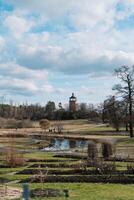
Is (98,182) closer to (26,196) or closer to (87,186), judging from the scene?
(87,186)

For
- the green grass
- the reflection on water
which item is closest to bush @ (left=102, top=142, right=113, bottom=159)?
the reflection on water

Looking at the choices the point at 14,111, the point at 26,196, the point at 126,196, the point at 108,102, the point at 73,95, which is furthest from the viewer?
the point at 14,111

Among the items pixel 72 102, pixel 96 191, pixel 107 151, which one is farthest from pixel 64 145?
pixel 72 102

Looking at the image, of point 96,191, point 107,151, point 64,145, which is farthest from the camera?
point 64,145

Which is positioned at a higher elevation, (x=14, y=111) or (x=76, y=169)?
(x=14, y=111)

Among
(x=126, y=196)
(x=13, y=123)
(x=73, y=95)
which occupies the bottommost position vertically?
(x=126, y=196)

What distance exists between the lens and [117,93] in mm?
68125

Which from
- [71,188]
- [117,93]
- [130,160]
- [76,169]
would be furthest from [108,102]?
[71,188]

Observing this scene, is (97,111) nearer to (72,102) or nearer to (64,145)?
(72,102)

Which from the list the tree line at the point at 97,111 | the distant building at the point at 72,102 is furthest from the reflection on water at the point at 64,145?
the distant building at the point at 72,102

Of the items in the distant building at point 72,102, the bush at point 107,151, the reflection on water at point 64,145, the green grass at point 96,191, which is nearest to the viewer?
the green grass at point 96,191

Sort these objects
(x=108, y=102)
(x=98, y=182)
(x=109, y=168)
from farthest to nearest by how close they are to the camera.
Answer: (x=108, y=102) → (x=109, y=168) → (x=98, y=182)

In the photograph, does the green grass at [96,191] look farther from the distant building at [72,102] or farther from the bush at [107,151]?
the distant building at [72,102]

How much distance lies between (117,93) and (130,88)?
212cm
